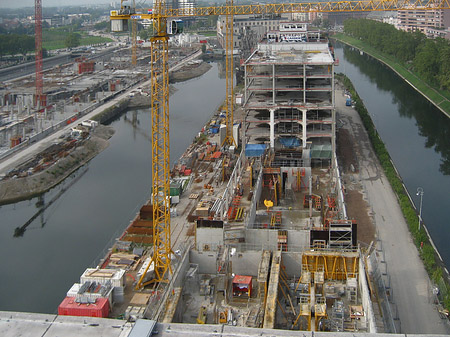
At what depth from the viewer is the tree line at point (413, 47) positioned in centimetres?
4316

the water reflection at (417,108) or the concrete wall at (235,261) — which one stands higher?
the water reflection at (417,108)

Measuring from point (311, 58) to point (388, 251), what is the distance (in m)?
12.4

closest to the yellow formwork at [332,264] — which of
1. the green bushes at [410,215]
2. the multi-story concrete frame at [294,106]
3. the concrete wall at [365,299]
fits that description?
the concrete wall at [365,299]

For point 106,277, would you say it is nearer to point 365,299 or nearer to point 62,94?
point 365,299

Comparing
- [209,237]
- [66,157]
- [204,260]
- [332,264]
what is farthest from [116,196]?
[332,264]

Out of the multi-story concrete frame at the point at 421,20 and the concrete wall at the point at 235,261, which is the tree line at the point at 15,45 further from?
the concrete wall at the point at 235,261

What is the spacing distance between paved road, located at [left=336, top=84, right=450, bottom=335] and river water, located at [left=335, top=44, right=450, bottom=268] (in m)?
1.28

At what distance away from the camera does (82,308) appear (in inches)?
516

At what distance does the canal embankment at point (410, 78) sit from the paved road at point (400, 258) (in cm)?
1593

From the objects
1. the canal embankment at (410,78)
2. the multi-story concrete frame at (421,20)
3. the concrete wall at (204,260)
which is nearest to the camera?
the concrete wall at (204,260)

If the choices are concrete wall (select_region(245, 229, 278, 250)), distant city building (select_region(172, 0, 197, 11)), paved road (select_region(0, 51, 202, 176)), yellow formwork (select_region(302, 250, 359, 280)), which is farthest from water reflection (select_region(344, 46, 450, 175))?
paved road (select_region(0, 51, 202, 176))

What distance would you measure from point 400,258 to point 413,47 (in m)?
42.0

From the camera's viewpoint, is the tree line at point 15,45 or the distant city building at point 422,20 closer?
the tree line at point 15,45

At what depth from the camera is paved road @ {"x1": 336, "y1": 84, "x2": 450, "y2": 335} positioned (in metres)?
14.1
